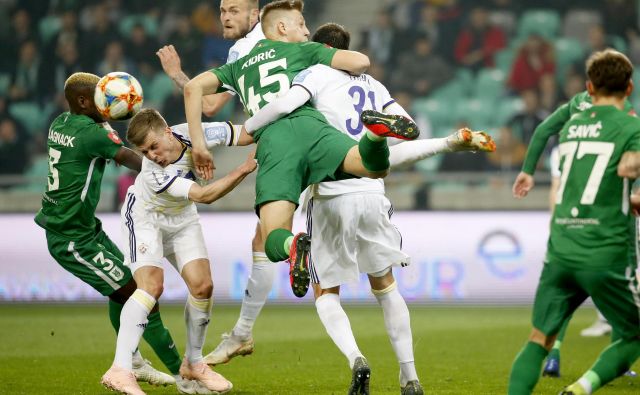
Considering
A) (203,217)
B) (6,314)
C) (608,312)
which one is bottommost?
(6,314)

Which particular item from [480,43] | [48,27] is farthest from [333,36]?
[48,27]

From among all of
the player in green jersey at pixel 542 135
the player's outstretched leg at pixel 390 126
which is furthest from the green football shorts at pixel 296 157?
the player in green jersey at pixel 542 135

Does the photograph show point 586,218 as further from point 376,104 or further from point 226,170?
Result: point 226,170

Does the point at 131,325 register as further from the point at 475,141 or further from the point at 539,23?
the point at 539,23

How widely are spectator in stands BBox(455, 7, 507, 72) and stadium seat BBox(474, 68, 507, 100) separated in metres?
0.16

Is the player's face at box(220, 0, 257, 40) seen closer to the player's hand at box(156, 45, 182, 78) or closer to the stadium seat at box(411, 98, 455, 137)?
the player's hand at box(156, 45, 182, 78)

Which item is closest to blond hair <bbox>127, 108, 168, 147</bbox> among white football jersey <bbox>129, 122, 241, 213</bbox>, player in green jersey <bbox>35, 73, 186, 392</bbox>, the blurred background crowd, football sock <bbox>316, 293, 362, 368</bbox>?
white football jersey <bbox>129, 122, 241, 213</bbox>

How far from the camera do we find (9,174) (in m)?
15.4

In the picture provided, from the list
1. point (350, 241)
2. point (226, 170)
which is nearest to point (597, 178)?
point (350, 241)

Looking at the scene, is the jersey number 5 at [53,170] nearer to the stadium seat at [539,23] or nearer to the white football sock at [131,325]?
the white football sock at [131,325]

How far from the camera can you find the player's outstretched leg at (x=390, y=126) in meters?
4.96

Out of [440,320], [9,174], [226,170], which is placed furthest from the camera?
[226,170]

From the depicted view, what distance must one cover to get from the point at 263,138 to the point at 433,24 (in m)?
12.3

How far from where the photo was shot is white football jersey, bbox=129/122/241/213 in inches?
237
